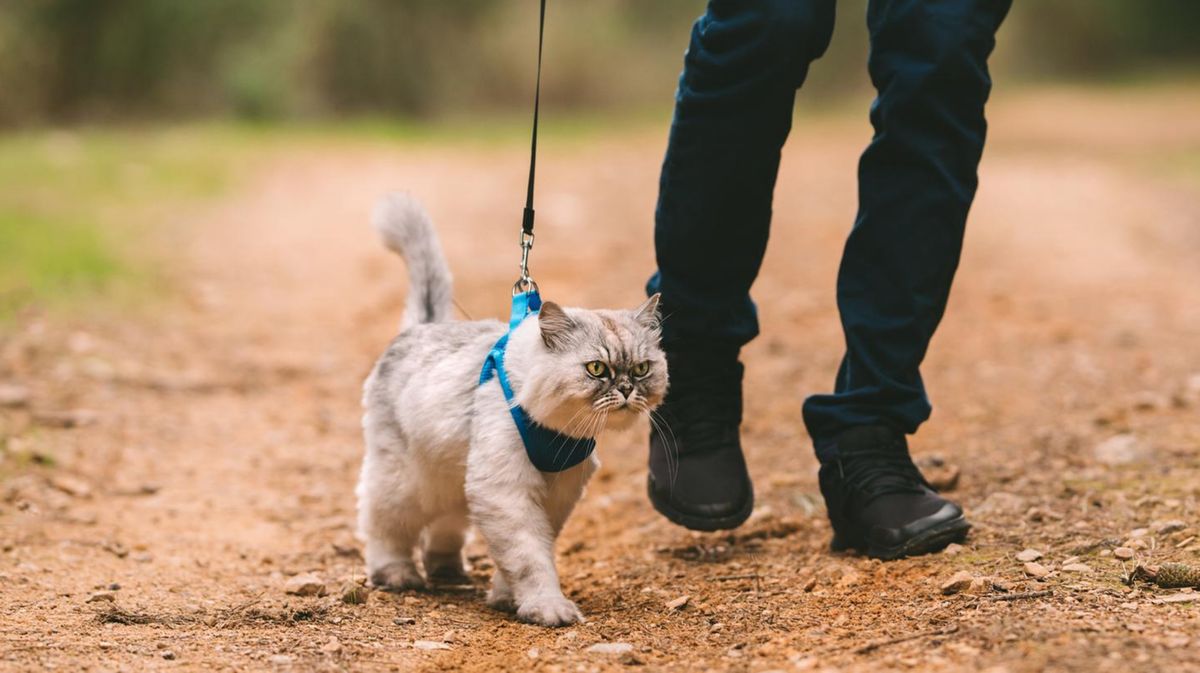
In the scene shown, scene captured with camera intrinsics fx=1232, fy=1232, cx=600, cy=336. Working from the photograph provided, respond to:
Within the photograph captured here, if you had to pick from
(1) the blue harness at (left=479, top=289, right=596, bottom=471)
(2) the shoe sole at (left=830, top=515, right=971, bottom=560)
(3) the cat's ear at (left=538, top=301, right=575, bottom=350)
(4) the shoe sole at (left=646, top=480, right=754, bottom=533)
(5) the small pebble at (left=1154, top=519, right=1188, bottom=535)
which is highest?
(3) the cat's ear at (left=538, top=301, right=575, bottom=350)

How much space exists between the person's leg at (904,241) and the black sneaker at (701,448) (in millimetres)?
225

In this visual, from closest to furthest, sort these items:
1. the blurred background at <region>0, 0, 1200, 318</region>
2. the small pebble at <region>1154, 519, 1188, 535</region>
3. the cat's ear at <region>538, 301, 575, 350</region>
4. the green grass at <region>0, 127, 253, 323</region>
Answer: the cat's ear at <region>538, 301, 575, 350</region>, the small pebble at <region>1154, 519, 1188, 535</region>, the green grass at <region>0, 127, 253, 323</region>, the blurred background at <region>0, 0, 1200, 318</region>

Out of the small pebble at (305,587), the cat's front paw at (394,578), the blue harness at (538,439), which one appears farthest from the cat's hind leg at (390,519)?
the blue harness at (538,439)

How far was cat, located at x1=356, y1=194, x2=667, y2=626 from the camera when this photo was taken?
7.64 feet

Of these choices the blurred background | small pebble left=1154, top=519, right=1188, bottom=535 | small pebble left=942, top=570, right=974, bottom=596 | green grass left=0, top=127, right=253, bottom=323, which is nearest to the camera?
small pebble left=942, top=570, right=974, bottom=596

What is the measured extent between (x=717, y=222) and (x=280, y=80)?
1115cm

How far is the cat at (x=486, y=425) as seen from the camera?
91.7 inches

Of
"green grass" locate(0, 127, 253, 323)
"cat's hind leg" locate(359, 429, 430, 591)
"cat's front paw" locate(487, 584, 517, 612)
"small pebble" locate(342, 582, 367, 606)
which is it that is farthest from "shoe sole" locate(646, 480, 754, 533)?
"green grass" locate(0, 127, 253, 323)

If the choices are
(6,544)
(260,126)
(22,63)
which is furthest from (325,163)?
(6,544)

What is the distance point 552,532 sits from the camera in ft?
8.04

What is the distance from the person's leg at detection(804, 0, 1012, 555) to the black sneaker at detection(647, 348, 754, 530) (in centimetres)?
22

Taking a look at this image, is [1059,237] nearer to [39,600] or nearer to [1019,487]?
[1019,487]

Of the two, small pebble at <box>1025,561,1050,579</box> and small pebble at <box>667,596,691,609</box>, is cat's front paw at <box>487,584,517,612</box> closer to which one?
small pebble at <box>667,596,691,609</box>

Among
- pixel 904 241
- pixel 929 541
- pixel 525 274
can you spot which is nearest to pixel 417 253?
pixel 525 274
